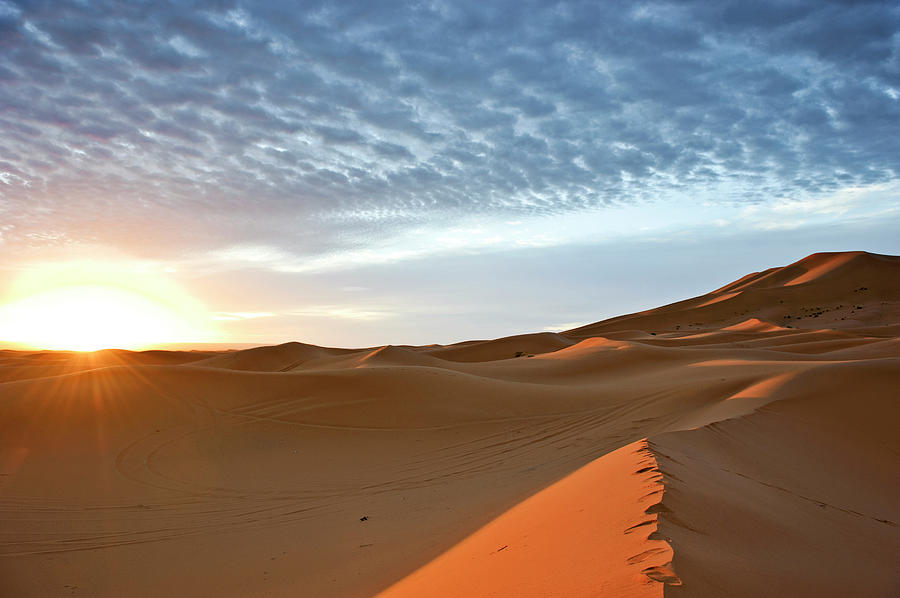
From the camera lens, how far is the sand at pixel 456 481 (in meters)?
3.84

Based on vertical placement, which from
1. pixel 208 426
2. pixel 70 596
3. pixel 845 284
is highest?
pixel 845 284

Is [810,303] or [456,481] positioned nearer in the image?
[456,481]

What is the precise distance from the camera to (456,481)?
337 inches

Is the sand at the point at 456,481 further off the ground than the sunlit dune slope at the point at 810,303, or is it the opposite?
the sunlit dune slope at the point at 810,303

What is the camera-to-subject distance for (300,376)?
607 inches

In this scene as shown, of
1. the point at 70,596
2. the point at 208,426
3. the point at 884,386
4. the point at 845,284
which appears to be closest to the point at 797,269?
the point at 845,284

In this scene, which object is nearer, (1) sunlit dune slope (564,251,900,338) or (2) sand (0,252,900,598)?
(2) sand (0,252,900,598)

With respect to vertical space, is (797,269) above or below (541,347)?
above

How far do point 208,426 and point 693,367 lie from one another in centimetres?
1248

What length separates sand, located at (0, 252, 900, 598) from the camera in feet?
12.6

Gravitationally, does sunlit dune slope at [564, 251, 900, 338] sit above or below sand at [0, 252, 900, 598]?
above

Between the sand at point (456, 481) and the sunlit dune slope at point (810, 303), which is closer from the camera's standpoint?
the sand at point (456, 481)

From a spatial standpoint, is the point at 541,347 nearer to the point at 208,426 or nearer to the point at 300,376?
the point at 300,376

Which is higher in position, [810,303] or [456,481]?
[810,303]
